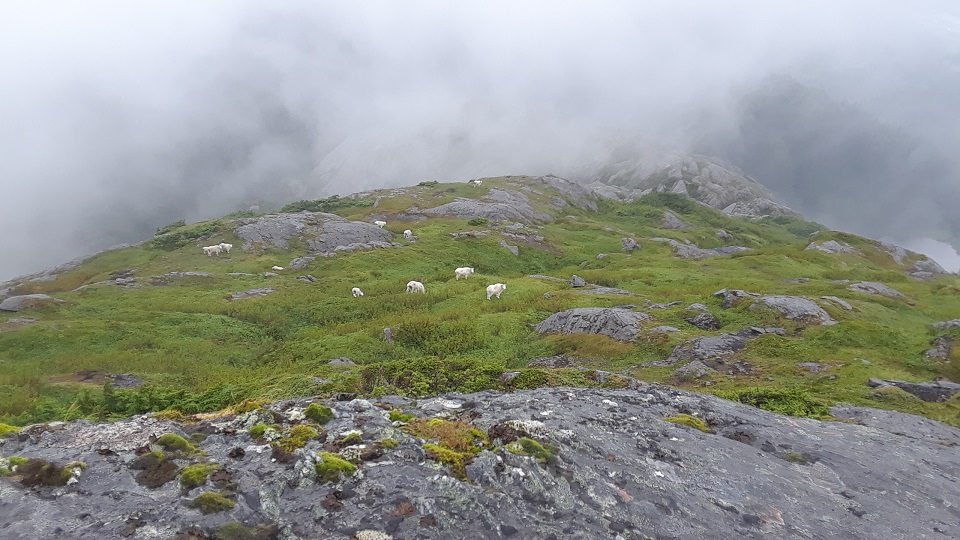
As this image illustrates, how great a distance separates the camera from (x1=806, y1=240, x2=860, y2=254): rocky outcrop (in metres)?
93.3

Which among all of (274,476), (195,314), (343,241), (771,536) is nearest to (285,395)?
(274,476)

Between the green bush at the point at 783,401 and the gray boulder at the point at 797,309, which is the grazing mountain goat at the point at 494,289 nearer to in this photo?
the gray boulder at the point at 797,309

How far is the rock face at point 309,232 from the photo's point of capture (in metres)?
76.2

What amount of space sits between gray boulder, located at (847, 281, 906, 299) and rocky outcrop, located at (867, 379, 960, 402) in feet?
123

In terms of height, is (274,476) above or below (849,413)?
above

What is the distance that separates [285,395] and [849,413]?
20502 millimetres

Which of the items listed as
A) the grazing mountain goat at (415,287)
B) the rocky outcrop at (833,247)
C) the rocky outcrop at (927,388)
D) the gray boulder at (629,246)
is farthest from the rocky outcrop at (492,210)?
the rocky outcrop at (927,388)

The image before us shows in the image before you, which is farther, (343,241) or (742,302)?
(343,241)

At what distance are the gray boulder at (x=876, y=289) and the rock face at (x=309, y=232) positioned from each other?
198 feet

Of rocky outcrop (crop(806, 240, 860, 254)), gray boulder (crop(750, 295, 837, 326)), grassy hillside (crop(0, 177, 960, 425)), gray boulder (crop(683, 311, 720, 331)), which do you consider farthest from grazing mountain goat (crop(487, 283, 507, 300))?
rocky outcrop (crop(806, 240, 860, 254))

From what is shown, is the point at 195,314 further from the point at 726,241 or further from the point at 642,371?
the point at 726,241

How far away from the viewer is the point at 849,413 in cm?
1878

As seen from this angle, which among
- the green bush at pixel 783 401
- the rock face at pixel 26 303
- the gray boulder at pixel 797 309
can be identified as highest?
the rock face at pixel 26 303

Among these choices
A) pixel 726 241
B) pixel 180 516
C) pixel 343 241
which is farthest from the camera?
pixel 726 241
